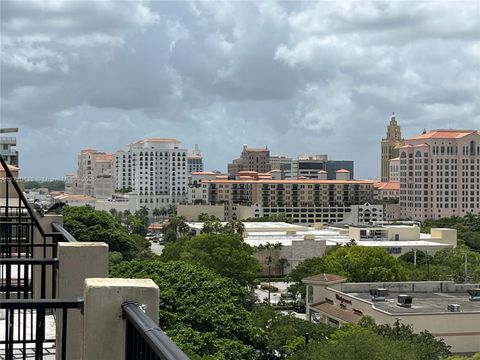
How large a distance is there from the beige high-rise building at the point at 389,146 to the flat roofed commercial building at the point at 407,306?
141 metres

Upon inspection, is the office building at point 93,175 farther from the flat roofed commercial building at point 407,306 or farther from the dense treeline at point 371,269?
the flat roofed commercial building at point 407,306

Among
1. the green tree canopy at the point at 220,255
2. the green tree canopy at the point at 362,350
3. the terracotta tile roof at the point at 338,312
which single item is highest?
the green tree canopy at the point at 220,255

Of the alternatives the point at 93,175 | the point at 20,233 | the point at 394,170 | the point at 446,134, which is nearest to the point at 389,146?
the point at 394,170

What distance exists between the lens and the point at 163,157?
157 meters

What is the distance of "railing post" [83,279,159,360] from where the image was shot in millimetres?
4145

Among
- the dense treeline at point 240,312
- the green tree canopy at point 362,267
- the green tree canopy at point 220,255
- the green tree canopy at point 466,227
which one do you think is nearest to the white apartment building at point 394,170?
the green tree canopy at point 466,227

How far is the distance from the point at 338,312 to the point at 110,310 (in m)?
36.7

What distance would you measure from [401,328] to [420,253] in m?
38.0

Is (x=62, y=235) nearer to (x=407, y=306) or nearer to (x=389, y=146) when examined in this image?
(x=407, y=306)

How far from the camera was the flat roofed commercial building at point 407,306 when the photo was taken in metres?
34.0

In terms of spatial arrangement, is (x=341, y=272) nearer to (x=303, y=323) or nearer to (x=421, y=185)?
(x=303, y=323)

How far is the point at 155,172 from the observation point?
15550 cm

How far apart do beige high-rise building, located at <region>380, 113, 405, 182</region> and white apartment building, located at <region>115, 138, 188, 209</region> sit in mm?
51013

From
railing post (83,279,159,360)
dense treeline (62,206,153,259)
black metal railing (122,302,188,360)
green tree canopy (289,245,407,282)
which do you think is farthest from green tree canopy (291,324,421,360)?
dense treeline (62,206,153,259)
